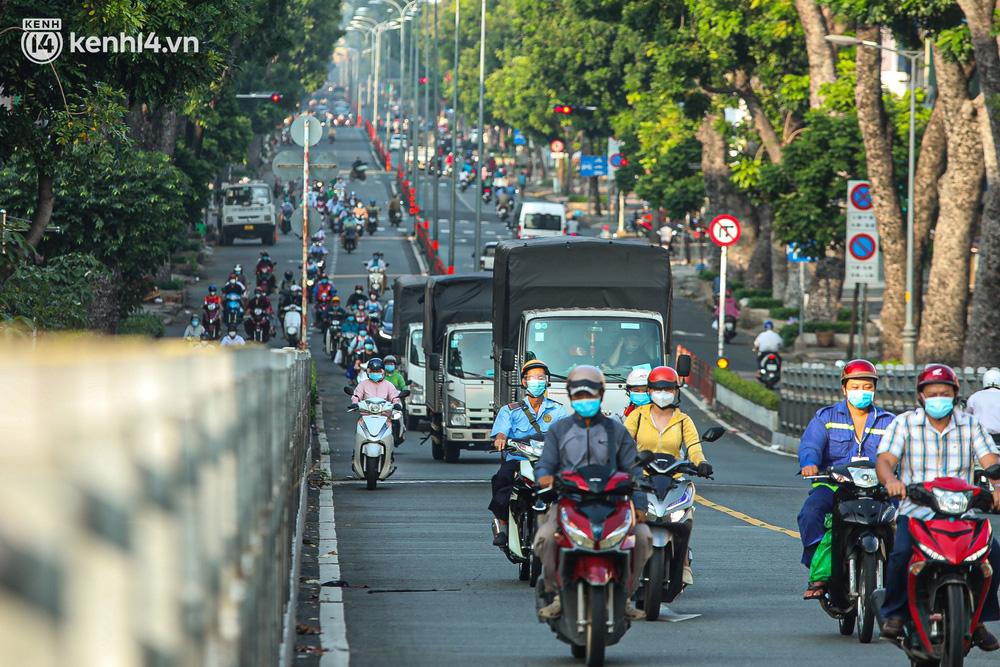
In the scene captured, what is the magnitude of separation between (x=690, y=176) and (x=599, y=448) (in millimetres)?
59714

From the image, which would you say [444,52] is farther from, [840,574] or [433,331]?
[840,574]

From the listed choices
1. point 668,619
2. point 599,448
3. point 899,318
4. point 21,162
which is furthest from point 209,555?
point 899,318

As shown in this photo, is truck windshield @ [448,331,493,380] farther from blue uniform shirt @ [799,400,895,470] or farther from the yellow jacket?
blue uniform shirt @ [799,400,895,470]

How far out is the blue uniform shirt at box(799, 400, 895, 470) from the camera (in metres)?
11.3

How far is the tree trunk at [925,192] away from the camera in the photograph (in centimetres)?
4094

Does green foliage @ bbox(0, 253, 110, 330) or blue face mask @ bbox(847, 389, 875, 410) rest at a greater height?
green foliage @ bbox(0, 253, 110, 330)

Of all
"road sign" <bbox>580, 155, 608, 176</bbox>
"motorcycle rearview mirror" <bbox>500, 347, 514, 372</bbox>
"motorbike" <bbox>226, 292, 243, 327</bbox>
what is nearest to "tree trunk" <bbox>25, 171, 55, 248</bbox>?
"motorcycle rearview mirror" <bbox>500, 347, 514, 372</bbox>

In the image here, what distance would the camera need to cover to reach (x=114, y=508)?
2.19m

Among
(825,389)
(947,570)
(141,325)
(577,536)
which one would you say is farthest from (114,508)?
(141,325)

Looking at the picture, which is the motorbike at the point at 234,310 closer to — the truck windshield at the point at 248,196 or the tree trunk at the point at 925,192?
the tree trunk at the point at 925,192

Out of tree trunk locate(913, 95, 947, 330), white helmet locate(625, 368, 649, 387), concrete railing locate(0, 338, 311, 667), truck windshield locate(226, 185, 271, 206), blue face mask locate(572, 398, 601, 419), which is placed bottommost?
blue face mask locate(572, 398, 601, 419)

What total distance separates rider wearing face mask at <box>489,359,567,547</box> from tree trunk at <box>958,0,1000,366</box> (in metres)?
20.2

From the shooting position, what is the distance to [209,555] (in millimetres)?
3826

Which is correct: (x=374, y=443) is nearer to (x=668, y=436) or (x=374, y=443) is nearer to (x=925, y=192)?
(x=668, y=436)
